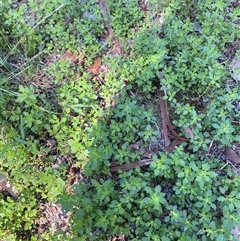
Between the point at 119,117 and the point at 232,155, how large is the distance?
77 centimetres

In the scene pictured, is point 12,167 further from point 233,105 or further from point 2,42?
point 233,105

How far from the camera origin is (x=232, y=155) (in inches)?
97.6

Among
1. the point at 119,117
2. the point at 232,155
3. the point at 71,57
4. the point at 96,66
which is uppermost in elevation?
the point at 71,57

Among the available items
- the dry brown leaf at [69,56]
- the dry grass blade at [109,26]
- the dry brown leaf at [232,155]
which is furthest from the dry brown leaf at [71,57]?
the dry brown leaf at [232,155]

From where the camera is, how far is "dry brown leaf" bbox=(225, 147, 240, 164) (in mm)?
2471

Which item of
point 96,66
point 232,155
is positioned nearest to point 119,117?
point 96,66

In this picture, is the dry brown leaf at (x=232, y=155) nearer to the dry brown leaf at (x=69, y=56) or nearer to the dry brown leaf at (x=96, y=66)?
the dry brown leaf at (x=96, y=66)

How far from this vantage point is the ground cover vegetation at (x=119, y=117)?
7.39 ft

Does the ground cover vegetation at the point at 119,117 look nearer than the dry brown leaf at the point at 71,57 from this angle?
Yes

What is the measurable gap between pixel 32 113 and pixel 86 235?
0.84 meters

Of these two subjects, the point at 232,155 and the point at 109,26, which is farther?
the point at 109,26

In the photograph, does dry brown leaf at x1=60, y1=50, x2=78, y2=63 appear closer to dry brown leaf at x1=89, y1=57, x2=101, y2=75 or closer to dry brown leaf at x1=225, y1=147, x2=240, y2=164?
dry brown leaf at x1=89, y1=57, x2=101, y2=75

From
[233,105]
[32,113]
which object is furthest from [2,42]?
[233,105]

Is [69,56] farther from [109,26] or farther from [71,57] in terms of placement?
[109,26]
